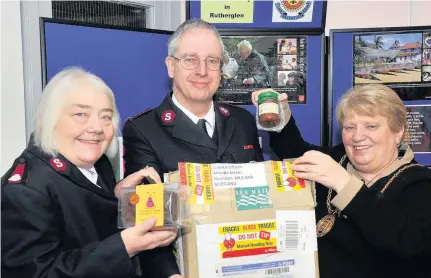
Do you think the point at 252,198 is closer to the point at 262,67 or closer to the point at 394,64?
the point at 262,67

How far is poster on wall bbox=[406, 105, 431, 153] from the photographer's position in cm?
249

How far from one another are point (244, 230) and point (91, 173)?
1.89 feet

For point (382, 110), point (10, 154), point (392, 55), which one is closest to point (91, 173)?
point (10, 154)

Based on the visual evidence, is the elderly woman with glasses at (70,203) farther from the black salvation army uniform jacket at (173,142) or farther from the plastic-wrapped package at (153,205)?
the black salvation army uniform jacket at (173,142)

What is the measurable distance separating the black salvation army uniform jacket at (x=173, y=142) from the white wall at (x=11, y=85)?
49 cm

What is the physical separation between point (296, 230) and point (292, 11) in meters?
1.43

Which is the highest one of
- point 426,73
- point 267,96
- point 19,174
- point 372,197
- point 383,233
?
point 426,73

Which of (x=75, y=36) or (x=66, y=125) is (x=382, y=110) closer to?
(x=66, y=125)

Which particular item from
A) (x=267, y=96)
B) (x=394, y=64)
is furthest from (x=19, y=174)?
(x=394, y=64)

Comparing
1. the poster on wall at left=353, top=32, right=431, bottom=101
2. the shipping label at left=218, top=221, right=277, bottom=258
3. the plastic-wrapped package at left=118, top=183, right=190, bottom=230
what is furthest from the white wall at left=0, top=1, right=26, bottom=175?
the poster on wall at left=353, top=32, right=431, bottom=101

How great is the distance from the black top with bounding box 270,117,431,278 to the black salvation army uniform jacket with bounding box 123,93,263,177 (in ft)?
1.31

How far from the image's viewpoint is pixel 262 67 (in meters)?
2.51

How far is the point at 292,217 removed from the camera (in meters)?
1.52

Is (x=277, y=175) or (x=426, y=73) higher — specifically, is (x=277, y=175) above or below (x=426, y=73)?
below
